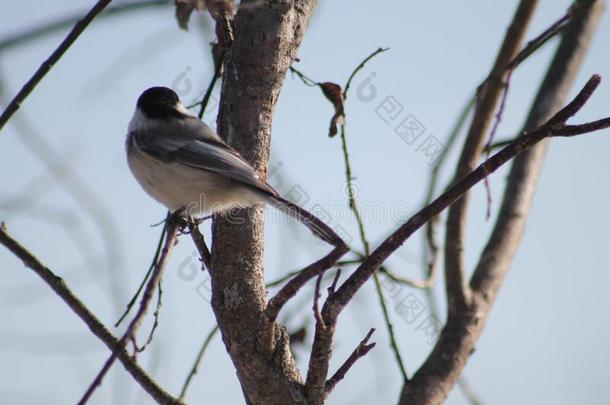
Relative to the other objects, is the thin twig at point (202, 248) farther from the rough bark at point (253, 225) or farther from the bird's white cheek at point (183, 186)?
the bird's white cheek at point (183, 186)

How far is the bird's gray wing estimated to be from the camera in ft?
8.30

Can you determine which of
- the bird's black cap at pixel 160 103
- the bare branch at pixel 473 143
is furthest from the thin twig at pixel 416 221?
the bird's black cap at pixel 160 103

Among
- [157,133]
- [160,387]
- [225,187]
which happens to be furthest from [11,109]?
[157,133]

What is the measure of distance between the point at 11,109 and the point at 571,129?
1.37 m

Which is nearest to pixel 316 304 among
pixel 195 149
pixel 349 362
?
pixel 349 362

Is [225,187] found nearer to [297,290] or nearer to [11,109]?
[297,290]

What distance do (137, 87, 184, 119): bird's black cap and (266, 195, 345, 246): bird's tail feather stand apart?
119 cm

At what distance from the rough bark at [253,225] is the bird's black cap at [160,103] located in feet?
3.93

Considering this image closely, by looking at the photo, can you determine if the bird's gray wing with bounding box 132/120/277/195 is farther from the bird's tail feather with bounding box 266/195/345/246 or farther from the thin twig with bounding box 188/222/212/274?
the thin twig with bounding box 188/222/212/274

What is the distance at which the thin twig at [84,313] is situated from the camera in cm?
175

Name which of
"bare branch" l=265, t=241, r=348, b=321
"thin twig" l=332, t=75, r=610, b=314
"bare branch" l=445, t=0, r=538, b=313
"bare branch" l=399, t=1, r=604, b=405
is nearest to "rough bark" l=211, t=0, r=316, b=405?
"bare branch" l=265, t=241, r=348, b=321

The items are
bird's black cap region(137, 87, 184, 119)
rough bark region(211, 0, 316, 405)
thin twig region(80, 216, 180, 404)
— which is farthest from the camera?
bird's black cap region(137, 87, 184, 119)

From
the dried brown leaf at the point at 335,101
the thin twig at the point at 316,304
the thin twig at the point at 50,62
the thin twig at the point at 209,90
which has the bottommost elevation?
the thin twig at the point at 316,304

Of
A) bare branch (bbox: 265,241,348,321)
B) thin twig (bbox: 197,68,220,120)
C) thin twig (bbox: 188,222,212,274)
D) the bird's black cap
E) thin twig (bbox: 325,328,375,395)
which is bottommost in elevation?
thin twig (bbox: 325,328,375,395)
